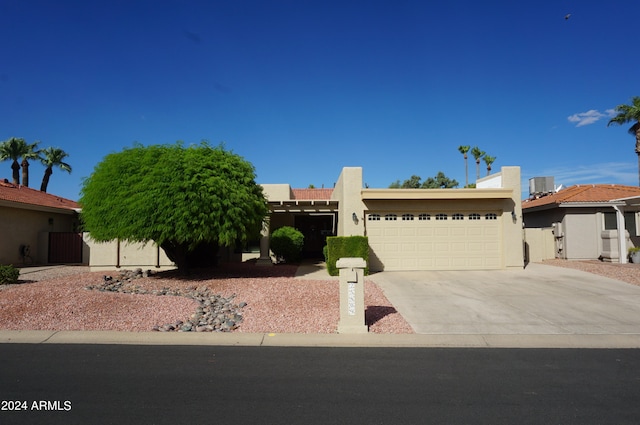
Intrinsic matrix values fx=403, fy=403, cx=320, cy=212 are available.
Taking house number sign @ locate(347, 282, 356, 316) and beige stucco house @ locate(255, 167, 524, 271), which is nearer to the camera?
house number sign @ locate(347, 282, 356, 316)

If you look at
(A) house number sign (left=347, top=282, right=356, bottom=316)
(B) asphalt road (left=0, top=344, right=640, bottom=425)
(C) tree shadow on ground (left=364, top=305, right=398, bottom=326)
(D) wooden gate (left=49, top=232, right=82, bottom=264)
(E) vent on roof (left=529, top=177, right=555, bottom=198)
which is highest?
(E) vent on roof (left=529, top=177, right=555, bottom=198)

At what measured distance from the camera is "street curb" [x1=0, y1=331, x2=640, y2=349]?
6.79 m

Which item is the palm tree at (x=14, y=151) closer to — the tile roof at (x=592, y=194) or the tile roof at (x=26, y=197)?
the tile roof at (x=26, y=197)

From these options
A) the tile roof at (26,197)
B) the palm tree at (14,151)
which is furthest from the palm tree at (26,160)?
the tile roof at (26,197)

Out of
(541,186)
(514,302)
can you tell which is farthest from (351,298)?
(541,186)

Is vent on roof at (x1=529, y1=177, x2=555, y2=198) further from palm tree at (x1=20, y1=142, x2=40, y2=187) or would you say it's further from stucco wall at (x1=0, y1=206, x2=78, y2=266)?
palm tree at (x1=20, y1=142, x2=40, y2=187)

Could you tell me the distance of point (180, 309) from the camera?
898cm

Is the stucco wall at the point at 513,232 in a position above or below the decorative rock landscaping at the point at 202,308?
above

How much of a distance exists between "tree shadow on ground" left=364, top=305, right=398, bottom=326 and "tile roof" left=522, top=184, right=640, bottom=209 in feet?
49.2

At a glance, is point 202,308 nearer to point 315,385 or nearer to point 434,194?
point 315,385

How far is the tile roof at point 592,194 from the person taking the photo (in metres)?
20.4

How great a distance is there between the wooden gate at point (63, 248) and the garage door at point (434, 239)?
15.0 meters

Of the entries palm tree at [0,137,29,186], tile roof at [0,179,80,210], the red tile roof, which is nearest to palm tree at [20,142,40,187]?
palm tree at [0,137,29,186]

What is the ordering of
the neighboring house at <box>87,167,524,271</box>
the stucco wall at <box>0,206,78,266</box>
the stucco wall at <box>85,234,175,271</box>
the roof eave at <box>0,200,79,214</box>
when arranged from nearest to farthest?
the neighboring house at <box>87,167,524,271</box>
the stucco wall at <box>85,234,175,271</box>
the roof eave at <box>0,200,79,214</box>
the stucco wall at <box>0,206,78,266</box>
